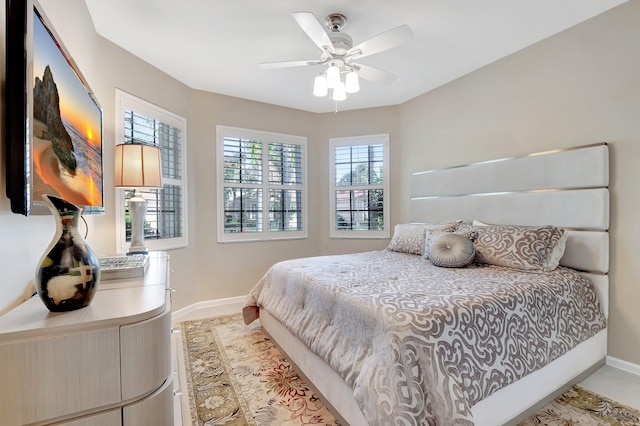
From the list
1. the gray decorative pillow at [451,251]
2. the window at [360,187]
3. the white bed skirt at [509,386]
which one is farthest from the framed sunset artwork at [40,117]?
the window at [360,187]

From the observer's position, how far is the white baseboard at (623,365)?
2.12 meters

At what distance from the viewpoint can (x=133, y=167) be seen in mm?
2248

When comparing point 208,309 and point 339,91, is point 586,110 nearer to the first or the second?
point 339,91

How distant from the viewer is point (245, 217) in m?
3.98

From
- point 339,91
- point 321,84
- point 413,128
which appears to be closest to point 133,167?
point 321,84

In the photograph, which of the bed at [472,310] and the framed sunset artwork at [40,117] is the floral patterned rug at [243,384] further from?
the framed sunset artwork at [40,117]

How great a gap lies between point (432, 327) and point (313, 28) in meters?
1.84

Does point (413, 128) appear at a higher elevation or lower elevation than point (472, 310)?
higher

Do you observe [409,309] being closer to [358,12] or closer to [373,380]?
[373,380]

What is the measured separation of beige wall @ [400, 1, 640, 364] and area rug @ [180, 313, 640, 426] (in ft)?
2.71

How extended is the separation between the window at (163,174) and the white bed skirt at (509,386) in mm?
1734

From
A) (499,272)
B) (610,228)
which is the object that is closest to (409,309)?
(499,272)

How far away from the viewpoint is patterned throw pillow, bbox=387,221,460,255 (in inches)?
119

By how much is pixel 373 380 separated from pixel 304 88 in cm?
322
